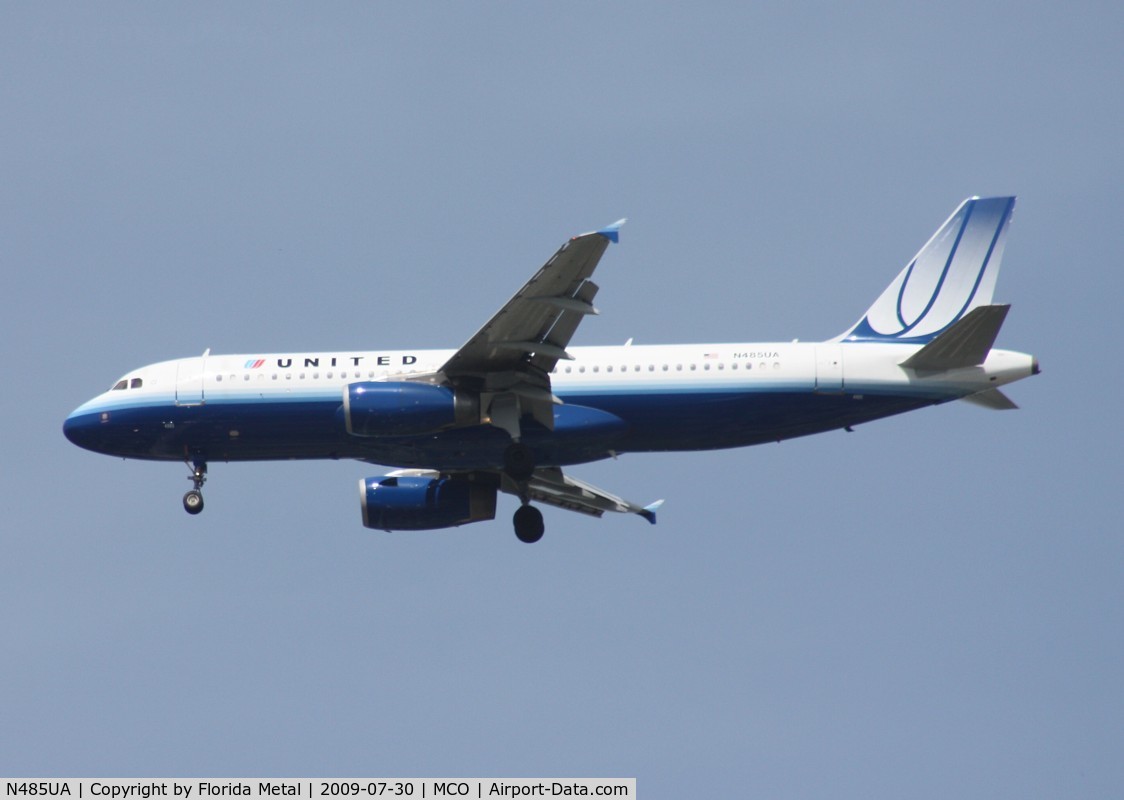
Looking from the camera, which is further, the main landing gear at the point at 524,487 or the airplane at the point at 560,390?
the main landing gear at the point at 524,487

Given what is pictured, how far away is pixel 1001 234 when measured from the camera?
47375 mm

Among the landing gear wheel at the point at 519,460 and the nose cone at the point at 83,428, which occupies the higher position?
the nose cone at the point at 83,428

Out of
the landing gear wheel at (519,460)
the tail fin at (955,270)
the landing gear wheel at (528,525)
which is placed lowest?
the landing gear wheel at (528,525)

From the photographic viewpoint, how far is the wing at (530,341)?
1606 inches

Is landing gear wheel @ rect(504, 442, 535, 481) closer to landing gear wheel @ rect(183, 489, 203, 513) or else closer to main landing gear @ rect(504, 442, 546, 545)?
main landing gear @ rect(504, 442, 546, 545)

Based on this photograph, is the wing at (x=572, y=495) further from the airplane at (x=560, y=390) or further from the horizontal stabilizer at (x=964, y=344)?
the horizontal stabilizer at (x=964, y=344)

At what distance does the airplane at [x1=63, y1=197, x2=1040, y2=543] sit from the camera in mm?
43750

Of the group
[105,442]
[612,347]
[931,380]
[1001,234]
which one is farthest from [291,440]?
[1001,234]

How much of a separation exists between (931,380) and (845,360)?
205cm

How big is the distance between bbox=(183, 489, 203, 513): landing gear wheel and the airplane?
25mm

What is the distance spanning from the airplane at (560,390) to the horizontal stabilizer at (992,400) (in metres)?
0.04

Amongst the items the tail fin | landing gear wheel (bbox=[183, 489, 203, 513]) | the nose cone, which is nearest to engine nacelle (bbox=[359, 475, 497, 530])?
landing gear wheel (bbox=[183, 489, 203, 513])

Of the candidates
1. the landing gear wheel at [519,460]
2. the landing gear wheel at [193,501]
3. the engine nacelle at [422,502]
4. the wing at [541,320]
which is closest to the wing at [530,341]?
the wing at [541,320]

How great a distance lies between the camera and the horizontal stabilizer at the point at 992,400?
44.6 metres
